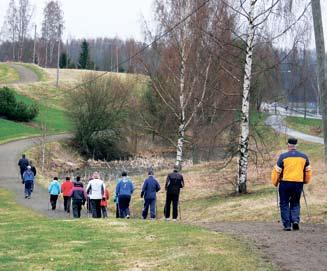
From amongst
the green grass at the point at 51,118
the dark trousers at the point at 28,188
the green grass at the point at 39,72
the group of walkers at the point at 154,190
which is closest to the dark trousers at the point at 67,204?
the group of walkers at the point at 154,190

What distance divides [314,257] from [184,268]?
7.17 feet

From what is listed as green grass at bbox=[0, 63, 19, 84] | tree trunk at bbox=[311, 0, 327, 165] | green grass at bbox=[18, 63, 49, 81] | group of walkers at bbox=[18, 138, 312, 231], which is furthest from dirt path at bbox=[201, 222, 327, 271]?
green grass at bbox=[18, 63, 49, 81]

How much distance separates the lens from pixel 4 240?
1392 cm

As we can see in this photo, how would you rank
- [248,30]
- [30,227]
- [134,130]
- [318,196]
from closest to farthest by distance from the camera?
[30,227]
[318,196]
[248,30]
[134,130]

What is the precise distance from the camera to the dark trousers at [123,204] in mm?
20031

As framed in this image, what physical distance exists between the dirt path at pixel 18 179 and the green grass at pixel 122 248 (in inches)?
363

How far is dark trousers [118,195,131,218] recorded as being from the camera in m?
20.0

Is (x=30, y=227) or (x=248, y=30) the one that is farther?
(x=248, y=30)

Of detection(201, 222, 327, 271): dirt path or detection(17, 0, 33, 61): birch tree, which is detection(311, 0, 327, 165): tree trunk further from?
detection(17, 0, 33, 61): birch tree

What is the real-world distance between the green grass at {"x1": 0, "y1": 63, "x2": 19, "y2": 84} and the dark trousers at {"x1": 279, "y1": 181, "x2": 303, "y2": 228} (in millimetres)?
87269

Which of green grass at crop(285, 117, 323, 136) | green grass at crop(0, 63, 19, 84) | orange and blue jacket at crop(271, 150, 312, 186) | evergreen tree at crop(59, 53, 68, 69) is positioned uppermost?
evergreen tree at crop(59, 53, 68, 69)

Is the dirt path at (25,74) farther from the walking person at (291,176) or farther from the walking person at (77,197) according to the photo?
the walking person at (291,176)

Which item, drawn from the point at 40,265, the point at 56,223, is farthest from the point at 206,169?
the point at 40,265

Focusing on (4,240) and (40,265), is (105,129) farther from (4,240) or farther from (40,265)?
(40,265)
